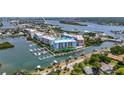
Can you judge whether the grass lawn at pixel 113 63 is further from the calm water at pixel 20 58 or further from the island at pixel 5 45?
the island at pixel 5 45

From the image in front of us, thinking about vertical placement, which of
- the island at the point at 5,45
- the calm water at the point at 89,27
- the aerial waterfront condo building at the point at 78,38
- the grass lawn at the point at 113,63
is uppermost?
the calm water at the point at 89,27

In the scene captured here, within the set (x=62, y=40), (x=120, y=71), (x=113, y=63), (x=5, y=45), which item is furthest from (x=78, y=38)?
(x=5, y=45)

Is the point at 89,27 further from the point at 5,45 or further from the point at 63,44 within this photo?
the point at 5,45

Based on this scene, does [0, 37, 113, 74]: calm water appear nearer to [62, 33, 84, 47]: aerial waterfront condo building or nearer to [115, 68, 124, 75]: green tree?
[62, 33, 84, 47]: aerial waterfront condo building

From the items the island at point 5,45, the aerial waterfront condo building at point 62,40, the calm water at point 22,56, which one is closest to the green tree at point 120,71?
the calm water at point 22,56

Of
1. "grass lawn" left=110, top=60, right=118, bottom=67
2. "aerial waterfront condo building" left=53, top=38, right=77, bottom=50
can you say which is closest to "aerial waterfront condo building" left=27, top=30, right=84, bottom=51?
"aerial waterfront condo building" left=53, top=38, right=77, bottom=50

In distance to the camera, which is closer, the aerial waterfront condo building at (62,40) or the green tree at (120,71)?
the green tree at (120,71)

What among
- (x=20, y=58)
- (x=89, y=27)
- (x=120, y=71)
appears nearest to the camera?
(x=120, y=71)

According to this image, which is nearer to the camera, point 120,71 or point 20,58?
point 120,71
